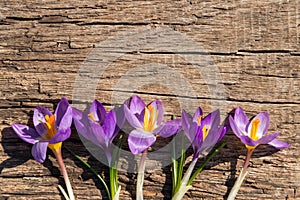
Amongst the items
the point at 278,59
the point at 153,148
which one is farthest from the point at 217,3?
the point at 153,148

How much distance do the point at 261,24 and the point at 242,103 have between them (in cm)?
21

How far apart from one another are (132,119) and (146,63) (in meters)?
0.17

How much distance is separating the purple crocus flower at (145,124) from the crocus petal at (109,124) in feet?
0.11

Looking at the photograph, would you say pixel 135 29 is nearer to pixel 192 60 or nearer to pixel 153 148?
pixel 192 60

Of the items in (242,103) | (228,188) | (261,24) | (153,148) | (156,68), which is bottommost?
(228,188)

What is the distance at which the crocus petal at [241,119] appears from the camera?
4.30 ft

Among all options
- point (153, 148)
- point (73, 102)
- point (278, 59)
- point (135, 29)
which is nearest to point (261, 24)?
point (278, 59)

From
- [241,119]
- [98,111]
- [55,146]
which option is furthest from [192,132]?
[55,146]

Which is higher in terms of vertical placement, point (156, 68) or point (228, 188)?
point (156, 68)

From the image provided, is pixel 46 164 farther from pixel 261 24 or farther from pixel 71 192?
pixel 261 24

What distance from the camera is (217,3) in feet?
4.36

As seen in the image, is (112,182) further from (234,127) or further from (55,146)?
(234,127)

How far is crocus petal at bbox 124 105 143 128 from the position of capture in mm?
1249

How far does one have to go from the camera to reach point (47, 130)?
4.23 ft
